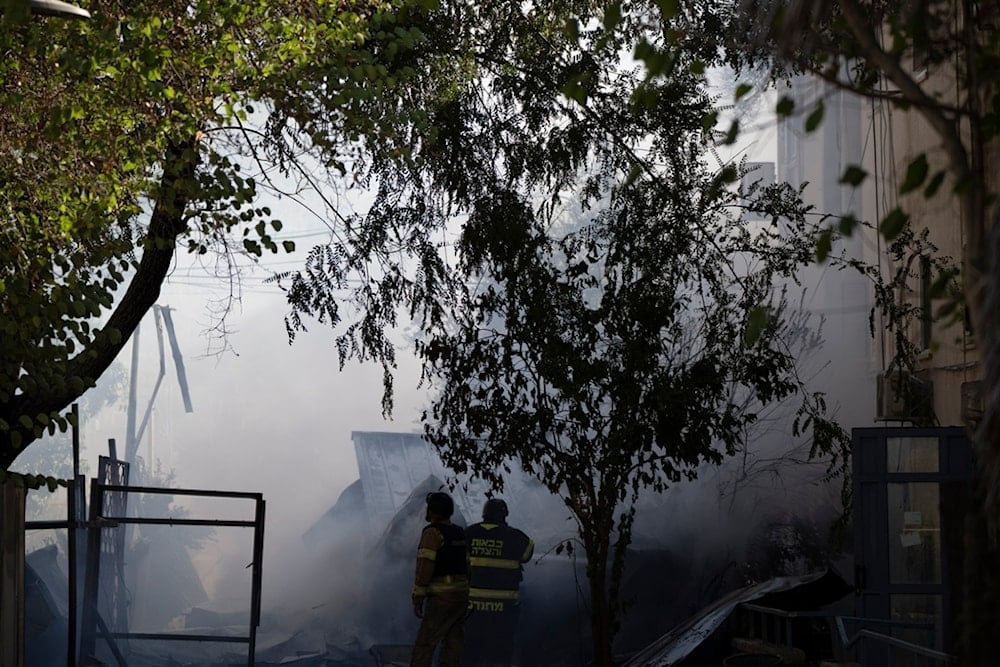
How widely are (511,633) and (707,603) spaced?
4285 mm

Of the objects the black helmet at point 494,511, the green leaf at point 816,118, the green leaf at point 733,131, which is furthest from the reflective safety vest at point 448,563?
the green leaf at point 816,118

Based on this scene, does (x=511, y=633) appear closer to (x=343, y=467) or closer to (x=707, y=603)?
(x=707, y=603)

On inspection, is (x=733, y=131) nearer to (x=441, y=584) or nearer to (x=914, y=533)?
(x=914, y=533)

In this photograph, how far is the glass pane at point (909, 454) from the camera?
30.2 ft

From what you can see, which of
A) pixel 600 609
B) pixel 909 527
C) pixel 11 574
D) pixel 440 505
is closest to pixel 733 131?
pixel 11 574

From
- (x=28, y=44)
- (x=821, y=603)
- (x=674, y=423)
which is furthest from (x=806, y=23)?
(x=821, y=603)

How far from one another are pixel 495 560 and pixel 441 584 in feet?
6.63

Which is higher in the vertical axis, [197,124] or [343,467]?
[197,124]

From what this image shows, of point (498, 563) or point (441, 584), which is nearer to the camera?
point (441, 584)

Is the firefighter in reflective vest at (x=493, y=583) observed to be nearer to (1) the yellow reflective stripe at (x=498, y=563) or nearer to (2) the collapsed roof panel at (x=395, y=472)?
(1) the yellow reflective stripe at (x=498, y=563)

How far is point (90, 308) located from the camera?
21.2ft

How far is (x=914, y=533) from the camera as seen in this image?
9.30 metres

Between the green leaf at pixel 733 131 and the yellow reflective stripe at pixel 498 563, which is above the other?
the green leaf at pixel 733 131

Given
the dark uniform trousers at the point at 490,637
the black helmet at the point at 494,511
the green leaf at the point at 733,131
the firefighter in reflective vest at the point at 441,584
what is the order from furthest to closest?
the dark uniform trousers at the point at 490,637
the black helmet at the point at 494,511
the firefighter in reflective vest at the point at 441,584
the green leaf at the point at 733,131
